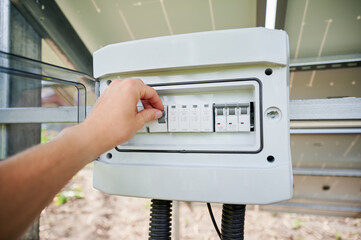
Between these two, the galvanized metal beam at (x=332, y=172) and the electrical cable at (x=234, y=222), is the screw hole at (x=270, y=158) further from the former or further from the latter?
the galvanized metal beam at (x=332, y=172)

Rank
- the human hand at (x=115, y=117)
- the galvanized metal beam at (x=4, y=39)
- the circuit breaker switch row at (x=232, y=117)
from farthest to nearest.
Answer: the galvanized metal beam at (x=4, y=39) → the circuit breaker switch row at (x=232, y=117) → the human hand at (x=115, y=117)

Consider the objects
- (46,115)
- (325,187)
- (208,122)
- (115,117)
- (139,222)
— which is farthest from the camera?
(139,222)

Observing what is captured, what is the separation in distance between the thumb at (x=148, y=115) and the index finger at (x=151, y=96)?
0.05ft

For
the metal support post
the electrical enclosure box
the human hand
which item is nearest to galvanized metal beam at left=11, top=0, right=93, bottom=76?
the metal support post

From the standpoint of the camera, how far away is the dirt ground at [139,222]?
174cm

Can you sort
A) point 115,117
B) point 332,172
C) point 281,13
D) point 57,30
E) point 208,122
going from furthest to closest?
point 332,172
point 57,30
point 281,13
point 208,122
point 115,117

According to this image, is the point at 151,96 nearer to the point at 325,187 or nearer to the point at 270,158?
the point at 270,158

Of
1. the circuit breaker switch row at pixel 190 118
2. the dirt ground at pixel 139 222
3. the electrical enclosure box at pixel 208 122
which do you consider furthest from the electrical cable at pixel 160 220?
the dirt ground at pixel 139 222

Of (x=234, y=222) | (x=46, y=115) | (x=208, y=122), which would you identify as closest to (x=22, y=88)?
(x=46, y=115)

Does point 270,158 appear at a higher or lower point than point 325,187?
higher

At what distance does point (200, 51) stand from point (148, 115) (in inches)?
7.1

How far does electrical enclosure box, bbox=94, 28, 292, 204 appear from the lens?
0.44 m

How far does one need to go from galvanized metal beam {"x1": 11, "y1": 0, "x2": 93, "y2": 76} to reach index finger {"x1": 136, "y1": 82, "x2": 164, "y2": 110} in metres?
0.71

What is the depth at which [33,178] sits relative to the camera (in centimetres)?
27
